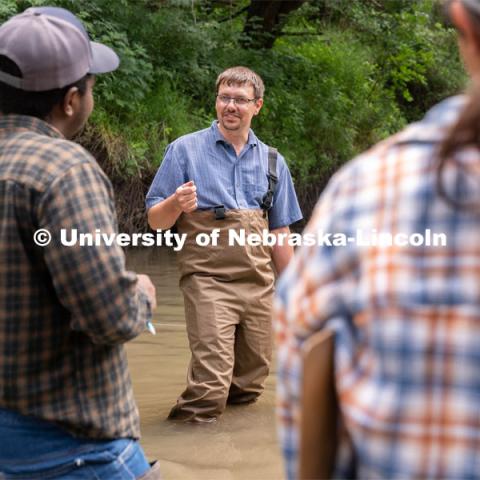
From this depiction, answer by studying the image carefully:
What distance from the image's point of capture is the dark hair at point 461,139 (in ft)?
5.42

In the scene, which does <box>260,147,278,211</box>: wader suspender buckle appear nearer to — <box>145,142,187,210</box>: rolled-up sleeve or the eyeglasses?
the eyeglasses

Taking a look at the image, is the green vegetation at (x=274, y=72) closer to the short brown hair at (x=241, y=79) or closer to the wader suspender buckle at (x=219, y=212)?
the short brown hair at (x=241, y=79)

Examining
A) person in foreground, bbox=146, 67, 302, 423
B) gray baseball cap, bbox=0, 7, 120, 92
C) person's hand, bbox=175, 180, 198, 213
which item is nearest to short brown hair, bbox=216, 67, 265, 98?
person in foreground, bbox=146, 67, 302, 423

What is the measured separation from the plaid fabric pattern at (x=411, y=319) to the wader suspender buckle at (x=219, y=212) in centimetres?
454

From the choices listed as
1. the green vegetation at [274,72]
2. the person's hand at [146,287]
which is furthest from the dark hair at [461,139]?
the green vegetation at [274,72]

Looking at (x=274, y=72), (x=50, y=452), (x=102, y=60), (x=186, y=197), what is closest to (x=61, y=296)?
(x=50, y=452)

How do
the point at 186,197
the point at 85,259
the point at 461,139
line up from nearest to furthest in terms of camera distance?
the point at 461,139 → the point at 85,259 → the point at 186,197

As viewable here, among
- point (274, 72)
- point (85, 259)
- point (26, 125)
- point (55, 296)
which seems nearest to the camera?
point (85, 259)

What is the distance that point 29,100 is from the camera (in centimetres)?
278

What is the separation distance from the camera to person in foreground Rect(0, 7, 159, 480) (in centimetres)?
254

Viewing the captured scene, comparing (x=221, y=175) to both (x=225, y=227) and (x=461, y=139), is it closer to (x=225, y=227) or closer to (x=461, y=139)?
(x=225, y=227)

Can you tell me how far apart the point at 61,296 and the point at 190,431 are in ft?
12.9

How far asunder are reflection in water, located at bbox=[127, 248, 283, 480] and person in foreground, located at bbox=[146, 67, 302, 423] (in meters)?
0.19

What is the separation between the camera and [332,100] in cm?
2130
